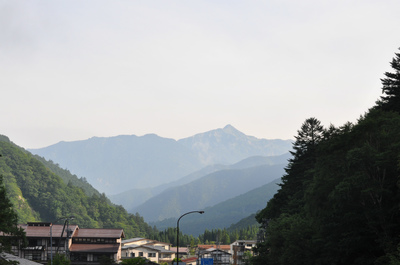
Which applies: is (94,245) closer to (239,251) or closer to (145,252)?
(145,252)

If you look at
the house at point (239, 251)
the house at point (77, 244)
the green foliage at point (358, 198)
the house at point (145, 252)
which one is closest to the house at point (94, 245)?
the house at point (77, 244)

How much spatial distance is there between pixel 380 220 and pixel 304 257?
1715cm

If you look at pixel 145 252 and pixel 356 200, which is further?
pixel 145 252

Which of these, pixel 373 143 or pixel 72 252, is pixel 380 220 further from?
pixel 72 252

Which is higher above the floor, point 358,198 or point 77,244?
point 358,198

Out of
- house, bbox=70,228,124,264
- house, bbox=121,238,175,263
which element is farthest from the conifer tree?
house, bbox=121,238,175,263

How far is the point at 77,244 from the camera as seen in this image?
135500 mm

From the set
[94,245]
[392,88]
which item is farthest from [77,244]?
[392,88]

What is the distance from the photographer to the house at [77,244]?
429ft

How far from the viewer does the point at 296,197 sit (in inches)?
3280

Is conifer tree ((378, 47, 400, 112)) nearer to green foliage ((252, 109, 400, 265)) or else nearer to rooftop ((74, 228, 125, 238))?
green foliage ((252, 109, 400, 265))

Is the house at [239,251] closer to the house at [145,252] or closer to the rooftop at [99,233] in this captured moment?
the house at [145,252]

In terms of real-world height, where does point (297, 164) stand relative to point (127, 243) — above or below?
above

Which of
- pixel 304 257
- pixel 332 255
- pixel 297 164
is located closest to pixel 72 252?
pixel 297 164
